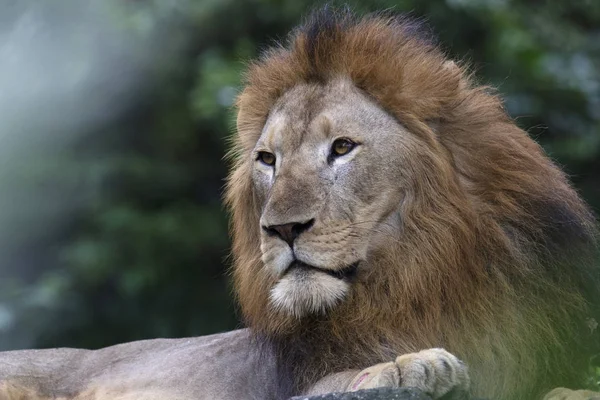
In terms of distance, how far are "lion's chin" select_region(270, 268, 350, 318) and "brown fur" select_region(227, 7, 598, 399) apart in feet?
0.25

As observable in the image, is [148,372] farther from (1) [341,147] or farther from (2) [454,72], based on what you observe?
(2) [454,72]

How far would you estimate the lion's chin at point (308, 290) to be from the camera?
4402 mm

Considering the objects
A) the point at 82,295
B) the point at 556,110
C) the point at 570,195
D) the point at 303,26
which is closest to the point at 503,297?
the point at 570,195

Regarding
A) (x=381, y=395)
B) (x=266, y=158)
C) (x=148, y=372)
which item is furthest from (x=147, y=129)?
(x=381, y=395)

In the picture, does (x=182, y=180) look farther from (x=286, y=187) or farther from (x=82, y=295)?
(x=286, y=187)

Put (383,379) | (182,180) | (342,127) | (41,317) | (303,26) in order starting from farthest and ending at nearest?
(182,180) < (41,317) < (303,26) < (342,127) < (383,379)

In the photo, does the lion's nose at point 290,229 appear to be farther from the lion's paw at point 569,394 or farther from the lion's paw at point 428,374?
the lion's paw at point 569,394

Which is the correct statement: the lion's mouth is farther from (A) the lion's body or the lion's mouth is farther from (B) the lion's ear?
(B) the lion's ear

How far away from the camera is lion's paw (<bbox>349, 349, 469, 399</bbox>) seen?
3924 millimetres

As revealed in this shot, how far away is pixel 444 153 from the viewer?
4707 millimetres

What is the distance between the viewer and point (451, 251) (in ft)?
14.9

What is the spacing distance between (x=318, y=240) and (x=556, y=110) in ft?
15.1

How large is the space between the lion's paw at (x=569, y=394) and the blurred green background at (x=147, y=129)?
402 cm

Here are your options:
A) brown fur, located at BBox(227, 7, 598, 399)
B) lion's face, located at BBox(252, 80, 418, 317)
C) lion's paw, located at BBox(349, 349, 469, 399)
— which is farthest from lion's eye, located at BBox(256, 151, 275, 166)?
lion's paw, located at BBox(349, 349, 469, 399)
